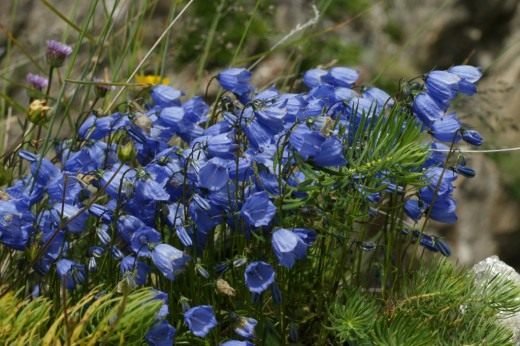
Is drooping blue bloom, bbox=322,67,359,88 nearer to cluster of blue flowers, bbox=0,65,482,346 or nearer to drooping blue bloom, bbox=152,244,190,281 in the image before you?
cluster of blue flowers, bbox=0,65,482,346

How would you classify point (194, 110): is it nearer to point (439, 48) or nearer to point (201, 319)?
point (201, 319)

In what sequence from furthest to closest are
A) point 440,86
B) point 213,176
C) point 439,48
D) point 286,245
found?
point 439,48 → point 440,86 → point 213,176 → point 286,245

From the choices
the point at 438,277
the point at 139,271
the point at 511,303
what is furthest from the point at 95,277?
the point at 511,303

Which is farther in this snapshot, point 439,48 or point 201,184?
point 439,48

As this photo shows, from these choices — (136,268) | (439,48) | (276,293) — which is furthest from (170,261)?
(439,48)

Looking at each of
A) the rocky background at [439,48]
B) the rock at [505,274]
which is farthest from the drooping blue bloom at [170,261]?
the rocky background at [439,48]

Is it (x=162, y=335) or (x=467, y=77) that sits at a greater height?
(x=467, y=77)

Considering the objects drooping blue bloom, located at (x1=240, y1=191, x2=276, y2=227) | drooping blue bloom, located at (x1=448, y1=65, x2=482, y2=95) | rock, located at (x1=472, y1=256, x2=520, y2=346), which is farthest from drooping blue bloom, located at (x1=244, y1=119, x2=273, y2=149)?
rock, located at (x1=472, y1=256, x2=520, y2=346)
